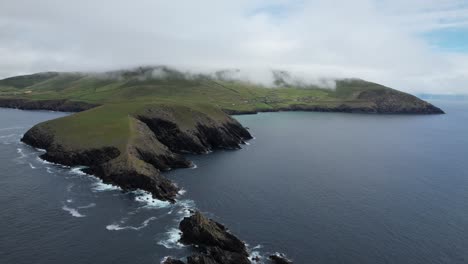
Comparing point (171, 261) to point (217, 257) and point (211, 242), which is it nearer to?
point (217, 257)

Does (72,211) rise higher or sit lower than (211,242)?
higher

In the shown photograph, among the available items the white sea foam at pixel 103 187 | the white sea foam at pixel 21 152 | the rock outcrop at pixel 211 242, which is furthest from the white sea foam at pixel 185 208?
the white sea foam at pixel 21 152

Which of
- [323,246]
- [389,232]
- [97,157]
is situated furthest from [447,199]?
[97,157]

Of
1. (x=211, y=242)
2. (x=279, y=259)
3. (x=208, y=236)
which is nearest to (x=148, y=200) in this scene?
(x=208, y=236)

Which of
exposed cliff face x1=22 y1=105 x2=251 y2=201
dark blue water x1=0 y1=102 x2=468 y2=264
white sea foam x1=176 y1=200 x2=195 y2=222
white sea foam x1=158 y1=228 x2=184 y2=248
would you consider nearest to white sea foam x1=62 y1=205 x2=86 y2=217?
dark blue water x1=0 y1=102 x2=468 y2=264

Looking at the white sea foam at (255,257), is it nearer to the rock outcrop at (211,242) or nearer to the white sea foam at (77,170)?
the rock outcrop at (211,242)
